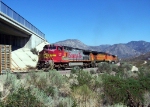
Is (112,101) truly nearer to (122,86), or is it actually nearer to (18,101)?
(122,86)

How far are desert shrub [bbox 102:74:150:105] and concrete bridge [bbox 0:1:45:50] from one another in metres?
18.0

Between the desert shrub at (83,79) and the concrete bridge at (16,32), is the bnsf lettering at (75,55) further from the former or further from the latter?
the desert shrub at (83,79)

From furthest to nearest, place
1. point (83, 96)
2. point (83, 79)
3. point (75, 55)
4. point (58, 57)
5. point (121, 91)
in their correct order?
point (75, 55), point (58, 57), point (83, 79), point (121, 91), point (83, 96)

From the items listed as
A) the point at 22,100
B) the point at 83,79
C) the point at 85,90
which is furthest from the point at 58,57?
the point at 22,100

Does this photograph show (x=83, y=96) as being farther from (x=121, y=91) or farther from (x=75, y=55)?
(x=75, y=55)

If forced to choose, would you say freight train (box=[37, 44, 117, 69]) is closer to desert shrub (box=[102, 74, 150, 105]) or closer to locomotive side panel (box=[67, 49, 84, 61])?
locomotive side panel (box=[67, 49, 84, 61])

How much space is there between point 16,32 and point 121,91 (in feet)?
95.2

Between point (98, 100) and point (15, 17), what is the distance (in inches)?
967

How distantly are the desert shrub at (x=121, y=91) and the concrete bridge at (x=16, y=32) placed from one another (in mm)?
17966

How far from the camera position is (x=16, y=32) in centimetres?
3712

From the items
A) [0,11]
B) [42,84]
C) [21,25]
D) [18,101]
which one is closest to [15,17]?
[21,25]

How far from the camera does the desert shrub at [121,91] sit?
10477 millimetres

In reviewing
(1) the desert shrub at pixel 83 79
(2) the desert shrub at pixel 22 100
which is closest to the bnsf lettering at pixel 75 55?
(1) the desert shrub at pixel 83 79

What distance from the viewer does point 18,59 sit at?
3941 centimetres
